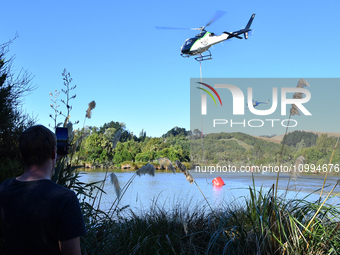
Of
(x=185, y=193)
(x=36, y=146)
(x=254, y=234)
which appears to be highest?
(x=36, y=146)

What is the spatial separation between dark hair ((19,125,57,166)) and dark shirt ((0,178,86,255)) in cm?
10

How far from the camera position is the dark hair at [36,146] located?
51.3 inches

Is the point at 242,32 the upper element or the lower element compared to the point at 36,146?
upper

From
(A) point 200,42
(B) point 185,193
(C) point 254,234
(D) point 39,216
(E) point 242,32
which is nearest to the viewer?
(D) point 39,216

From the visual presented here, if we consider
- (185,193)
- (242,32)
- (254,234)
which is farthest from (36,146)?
(242,32)

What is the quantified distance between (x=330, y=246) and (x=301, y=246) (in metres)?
0.28

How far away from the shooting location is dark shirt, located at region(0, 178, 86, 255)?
48.6 inches

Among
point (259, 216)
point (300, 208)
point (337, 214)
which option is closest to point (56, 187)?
point (259, 216)

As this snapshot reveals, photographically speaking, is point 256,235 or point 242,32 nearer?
point 256,235

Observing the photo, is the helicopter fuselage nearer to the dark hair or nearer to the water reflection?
the water reflection

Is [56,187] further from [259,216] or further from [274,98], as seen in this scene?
[274,98]

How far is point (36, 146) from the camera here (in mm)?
1301

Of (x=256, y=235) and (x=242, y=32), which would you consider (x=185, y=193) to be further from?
(x=242, y=32)

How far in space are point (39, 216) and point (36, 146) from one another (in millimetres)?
282
